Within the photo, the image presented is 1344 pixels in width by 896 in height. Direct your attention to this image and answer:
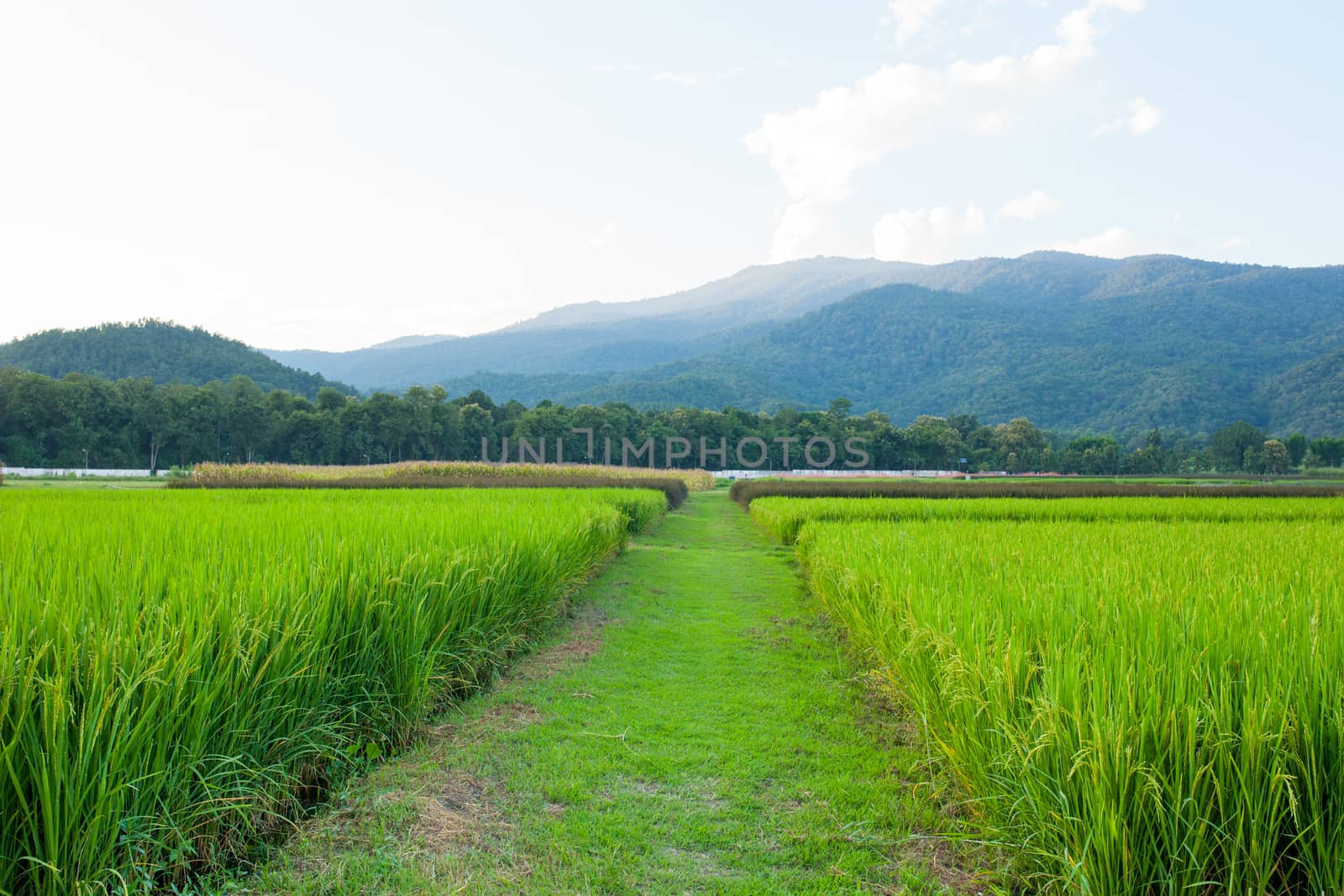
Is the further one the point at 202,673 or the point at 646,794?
the point at 646,794

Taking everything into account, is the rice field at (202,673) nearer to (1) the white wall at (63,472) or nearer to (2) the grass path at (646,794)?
(2) the grass path at (646,794)

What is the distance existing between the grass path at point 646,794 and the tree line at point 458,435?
69.2 metres

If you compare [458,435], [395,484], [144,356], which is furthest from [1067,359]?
[144,356]

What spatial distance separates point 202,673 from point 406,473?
33332mm

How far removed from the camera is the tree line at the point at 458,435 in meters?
58.5

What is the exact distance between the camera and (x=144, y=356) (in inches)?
3679

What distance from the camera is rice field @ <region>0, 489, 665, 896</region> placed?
6.29 ft

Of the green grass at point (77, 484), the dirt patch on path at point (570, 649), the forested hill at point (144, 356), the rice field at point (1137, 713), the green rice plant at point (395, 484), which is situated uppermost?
the forested hill at point (144, 356)

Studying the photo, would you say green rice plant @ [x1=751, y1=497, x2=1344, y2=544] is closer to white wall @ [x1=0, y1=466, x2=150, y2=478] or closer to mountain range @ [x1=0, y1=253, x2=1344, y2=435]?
white wall @ [x1=0, y1=466, x2=150, y2=478]

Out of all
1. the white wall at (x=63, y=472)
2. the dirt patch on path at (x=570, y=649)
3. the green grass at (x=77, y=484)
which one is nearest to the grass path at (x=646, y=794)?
the dirt patch on path at (x=570, y=649)

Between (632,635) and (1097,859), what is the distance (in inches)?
193

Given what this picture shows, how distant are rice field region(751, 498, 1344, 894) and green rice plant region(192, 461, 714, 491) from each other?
2087 cm

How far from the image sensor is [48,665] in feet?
7.23

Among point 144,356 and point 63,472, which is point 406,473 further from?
point 144,356
